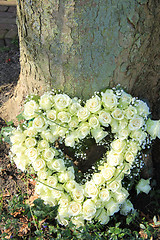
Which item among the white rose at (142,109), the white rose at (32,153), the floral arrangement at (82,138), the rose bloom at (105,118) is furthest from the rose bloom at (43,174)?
the white rose at (142,109)

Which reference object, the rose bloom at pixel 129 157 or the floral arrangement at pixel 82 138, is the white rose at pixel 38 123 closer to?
the floral arrangement at pixel 82 138

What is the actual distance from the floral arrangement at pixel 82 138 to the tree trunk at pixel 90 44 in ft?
0.43

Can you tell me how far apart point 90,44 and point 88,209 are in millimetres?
1141

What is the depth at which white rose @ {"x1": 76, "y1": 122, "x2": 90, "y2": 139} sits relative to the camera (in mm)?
1841

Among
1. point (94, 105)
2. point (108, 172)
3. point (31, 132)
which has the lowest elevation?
point (108, 172)

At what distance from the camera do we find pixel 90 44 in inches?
69.6

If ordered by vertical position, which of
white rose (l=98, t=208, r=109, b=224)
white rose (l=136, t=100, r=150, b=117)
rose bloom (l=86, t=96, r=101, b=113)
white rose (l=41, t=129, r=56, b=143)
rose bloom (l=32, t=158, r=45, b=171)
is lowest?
white rose (l=98, t=208, r=109, b=224)

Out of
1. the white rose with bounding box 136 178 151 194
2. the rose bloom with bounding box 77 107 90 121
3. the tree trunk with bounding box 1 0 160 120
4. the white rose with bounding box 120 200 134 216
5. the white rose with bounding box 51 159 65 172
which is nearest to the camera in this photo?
the tree trunk with bounding box 1 0 160 120

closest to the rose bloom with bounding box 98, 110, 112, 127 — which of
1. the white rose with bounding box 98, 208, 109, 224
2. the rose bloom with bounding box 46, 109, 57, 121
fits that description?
the rose bloom with bounding box 46, 109, 57, 121

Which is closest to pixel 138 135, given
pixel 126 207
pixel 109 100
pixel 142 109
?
pixel 142 109

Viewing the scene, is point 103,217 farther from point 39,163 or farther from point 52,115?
point 52,115

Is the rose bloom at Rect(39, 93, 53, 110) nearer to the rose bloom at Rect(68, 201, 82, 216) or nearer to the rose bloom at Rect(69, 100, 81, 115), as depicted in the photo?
the rose bloom at Rect(69, 100, 81, 115)

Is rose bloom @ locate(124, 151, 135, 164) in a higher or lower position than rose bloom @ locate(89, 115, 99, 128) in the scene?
lower

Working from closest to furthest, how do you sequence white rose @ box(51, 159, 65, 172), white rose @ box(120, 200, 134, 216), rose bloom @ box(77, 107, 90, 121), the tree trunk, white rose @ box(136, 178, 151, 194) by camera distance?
the tree trunk
rose bloom @ box(77, 107, 90, 121)
white rose @ box(51, 159, 65, 172)
white rose @ box(120, 200, 134, 216)
white rose @ box(136, 178, 151, 194)
